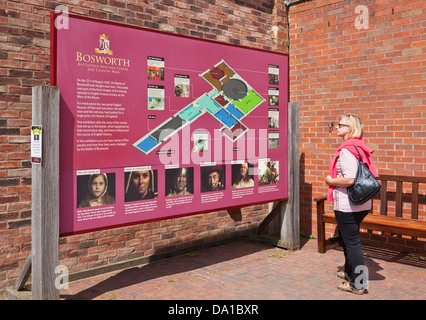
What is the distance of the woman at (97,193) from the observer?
437cm

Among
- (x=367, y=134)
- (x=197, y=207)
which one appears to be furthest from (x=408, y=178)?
(x=197, y=207)

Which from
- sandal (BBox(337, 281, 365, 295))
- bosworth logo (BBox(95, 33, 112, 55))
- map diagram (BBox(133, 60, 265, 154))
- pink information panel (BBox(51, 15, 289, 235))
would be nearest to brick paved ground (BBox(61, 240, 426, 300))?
sandal (BBox(337, 281, 365, 295))

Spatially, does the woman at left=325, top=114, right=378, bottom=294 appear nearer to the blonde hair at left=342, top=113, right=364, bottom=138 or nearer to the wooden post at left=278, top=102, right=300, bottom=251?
the blonde hair at left=342, top=113, right=364, bottom=138

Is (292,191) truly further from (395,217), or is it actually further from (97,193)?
(97,193)

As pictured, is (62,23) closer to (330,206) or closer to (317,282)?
(317,282)

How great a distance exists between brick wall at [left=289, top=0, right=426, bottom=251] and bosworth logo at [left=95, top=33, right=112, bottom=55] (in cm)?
395

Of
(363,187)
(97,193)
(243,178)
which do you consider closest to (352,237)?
(363,187)

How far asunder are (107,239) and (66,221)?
1.35m

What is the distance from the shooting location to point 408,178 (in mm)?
6027

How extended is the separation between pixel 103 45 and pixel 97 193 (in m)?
1.49

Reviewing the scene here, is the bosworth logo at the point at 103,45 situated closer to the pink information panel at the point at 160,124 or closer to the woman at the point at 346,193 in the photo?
the pink information panel at the point at 160,124

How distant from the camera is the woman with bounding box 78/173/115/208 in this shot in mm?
4367

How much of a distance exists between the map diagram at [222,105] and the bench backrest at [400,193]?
217 centimetres

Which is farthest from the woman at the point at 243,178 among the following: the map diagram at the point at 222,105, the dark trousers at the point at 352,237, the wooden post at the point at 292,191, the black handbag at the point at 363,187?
the black handbag at the point at 363,187
